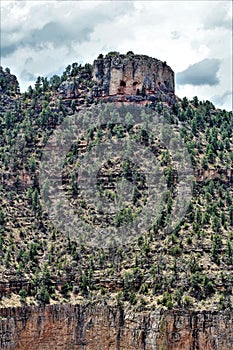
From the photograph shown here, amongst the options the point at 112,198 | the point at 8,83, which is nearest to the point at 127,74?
the point at 8,83

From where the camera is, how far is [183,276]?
403 feet

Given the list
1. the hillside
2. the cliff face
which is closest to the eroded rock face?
the hillside

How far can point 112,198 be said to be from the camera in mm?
136750

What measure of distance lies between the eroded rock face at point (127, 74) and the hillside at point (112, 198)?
121mm

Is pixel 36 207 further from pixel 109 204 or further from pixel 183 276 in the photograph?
pixel 183 276

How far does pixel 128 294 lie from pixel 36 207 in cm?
1988

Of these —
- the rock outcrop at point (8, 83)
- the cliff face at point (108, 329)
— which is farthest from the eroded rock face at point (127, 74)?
the cliff face at point (108, 329)

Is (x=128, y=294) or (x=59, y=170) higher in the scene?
(x=59, y=170)

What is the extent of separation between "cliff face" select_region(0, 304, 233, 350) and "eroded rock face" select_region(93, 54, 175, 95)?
150 feet

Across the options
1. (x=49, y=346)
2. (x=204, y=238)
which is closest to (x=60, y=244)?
(x=204, y=238)

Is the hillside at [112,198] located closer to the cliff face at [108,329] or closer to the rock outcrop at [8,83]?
the rock outcrop at [8,83]

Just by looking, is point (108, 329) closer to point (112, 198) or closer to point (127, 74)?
point (112, 198)

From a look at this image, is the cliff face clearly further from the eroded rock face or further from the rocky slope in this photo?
the eroded rock face

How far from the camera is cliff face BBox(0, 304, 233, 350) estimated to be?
106688 mm
